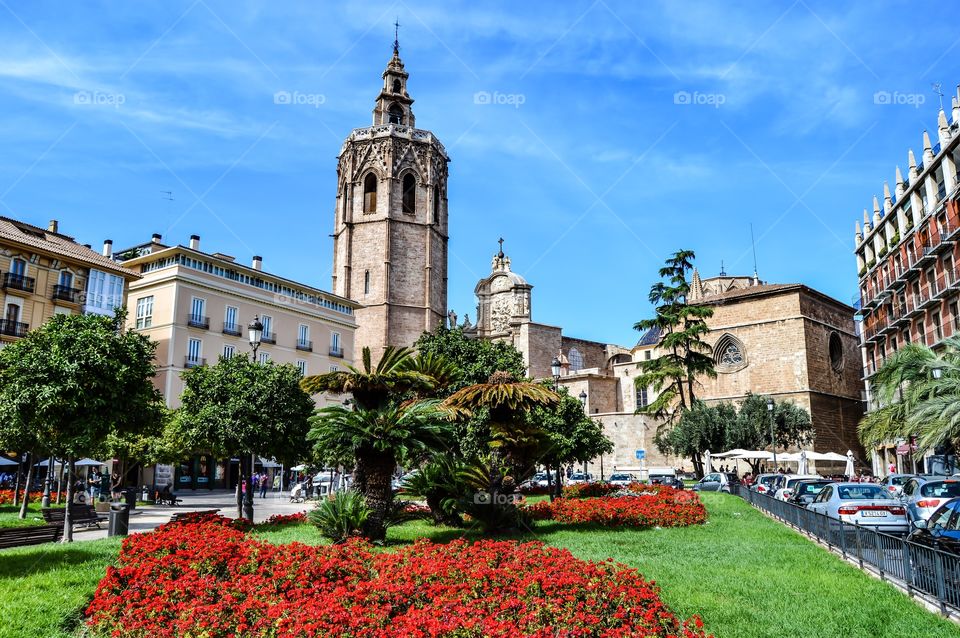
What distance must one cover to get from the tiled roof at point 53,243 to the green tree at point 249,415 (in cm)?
2018

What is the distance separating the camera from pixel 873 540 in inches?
396

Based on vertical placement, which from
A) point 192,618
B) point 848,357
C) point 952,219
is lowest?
point 192,618

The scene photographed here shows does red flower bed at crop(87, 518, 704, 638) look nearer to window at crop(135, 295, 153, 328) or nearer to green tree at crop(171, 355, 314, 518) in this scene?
green tree at crop(171, 355, 314, 518)

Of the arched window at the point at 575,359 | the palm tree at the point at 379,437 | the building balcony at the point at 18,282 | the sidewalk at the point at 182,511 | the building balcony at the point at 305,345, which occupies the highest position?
the arched window at the point at 575,359

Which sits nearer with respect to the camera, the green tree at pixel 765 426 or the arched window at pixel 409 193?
the green tree at pixel 765 426

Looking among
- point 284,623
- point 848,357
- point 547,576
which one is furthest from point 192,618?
point 848,357

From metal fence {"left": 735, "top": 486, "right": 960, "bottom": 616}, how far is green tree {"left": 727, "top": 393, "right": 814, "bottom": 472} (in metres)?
30.8

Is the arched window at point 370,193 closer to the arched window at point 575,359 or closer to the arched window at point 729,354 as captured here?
the arched window at point 575,359

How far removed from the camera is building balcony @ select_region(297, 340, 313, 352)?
47.3 m

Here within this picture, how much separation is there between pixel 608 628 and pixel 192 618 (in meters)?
4.14

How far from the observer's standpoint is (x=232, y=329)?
42.8 metres

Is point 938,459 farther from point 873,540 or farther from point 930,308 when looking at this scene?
point 873,540

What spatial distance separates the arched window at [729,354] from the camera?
2122 inches

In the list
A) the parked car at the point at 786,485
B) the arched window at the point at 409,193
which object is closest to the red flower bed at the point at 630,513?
the parked car at the point at 786,485
